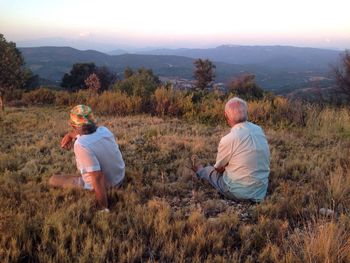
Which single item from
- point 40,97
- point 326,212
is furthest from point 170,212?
point 40,97

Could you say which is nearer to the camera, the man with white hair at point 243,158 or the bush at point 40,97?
the man with white hair at point 243,158

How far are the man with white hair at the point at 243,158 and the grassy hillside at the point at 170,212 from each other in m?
0.18

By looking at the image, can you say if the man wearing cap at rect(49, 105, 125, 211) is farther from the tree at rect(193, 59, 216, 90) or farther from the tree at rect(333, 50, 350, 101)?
the tree at rect(193, 59, 216, 90)

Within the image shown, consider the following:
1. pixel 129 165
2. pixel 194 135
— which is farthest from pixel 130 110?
pixel 129 165

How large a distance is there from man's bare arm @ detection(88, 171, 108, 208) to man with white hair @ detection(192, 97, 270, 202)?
4.71ft

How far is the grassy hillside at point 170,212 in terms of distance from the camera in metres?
3.19

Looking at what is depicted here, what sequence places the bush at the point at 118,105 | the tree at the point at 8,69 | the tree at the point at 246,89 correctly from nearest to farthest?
the bush at the point at 118,105, the tree at the point at 246,89, the tree at the point at 8,69

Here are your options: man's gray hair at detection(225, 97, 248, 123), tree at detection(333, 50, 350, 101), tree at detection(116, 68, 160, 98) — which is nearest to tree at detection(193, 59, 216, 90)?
tree at detection(333, 50, 350, 101)

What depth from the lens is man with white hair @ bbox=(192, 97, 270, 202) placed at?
4.55 meters

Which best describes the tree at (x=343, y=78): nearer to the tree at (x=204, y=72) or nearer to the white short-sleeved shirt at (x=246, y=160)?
the white short-sleeved shirt at (x=246, y=160)

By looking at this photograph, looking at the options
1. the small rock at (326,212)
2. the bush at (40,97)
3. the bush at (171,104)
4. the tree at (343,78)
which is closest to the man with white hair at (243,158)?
the small rock at (326,212)

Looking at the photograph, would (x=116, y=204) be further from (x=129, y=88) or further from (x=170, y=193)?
(x=129, y=88)

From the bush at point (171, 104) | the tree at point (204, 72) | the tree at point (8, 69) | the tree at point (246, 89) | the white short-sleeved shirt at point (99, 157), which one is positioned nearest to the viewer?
the white short-sleeved shirt at point (99, 157)

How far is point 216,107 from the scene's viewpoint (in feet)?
34.0
